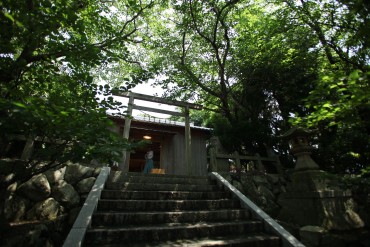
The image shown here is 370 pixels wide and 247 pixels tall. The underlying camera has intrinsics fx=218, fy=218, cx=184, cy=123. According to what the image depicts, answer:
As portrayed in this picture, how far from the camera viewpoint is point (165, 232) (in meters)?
4.29

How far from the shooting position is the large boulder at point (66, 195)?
615 cm

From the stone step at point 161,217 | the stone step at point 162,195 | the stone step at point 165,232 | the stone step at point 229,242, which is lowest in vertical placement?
the stone step at point 229,242

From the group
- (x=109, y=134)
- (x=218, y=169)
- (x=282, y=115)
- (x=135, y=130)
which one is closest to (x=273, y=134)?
(x=282, y=115)

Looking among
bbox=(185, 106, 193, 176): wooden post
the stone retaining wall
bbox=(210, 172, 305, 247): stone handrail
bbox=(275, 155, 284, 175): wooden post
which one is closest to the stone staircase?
bbox=(210, 172, 305, 247): stone handrail

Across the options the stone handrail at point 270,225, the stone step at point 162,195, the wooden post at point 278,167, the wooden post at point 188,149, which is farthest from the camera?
the wooden post at point 278,167

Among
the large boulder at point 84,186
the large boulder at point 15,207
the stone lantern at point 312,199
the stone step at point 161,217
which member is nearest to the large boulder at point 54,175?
the large boulder at point 84,186

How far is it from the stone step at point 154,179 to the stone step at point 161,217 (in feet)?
6.36

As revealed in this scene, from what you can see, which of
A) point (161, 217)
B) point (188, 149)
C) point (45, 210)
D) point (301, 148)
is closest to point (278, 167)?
point (301, 148)

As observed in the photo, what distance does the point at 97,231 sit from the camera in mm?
3893

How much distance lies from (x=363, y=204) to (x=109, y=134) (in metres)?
9.38

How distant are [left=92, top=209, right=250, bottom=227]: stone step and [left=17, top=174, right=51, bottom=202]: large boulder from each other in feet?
8.20

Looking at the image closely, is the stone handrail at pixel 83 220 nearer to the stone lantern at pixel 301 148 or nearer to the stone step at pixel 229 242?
the stone step at pixel 229 242

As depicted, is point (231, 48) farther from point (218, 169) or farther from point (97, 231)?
point (97, 231)

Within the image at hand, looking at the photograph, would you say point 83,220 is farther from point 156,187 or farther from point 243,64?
point 243,64
